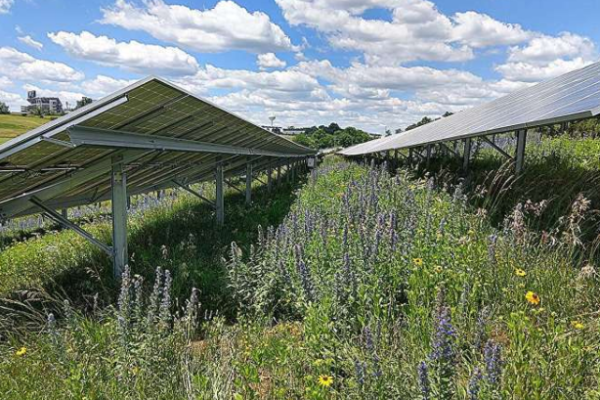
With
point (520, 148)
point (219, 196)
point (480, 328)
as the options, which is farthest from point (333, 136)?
point (480, 328)

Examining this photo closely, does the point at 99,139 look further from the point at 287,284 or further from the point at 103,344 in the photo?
the point at 287,284

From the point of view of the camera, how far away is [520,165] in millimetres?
6898

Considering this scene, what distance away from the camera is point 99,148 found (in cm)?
523

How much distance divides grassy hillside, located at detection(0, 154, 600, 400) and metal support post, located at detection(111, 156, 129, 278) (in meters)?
0.90

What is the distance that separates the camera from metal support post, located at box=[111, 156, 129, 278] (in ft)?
19.7

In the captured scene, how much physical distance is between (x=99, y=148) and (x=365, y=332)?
3.93 metres

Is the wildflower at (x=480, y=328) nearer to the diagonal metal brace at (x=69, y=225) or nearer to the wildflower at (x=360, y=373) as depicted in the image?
the wildflower at (x=360, y=373)

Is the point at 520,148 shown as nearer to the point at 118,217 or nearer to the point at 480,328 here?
the point at 480,328

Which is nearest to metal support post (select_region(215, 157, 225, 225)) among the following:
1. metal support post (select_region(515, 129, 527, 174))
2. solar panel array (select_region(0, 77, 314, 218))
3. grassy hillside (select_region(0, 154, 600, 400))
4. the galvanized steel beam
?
solar panel array (select_region(0, 77, 314, 218))

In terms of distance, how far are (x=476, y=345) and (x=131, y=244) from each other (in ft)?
21.4

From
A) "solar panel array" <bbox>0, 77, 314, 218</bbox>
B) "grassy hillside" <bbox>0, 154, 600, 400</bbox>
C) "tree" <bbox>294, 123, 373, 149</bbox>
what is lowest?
"grassy hillside" <bbox>0, 154, 600, 400</bbox>

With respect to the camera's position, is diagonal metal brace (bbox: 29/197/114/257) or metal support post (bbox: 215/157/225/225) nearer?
diagonal metal brace (bbox: 29/197/114/257)

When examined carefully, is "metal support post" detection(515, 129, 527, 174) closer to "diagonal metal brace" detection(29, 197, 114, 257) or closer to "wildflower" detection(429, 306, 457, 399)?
"wildflower" detection(429, 306, 457, 399)

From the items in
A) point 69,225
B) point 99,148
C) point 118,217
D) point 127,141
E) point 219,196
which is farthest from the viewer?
point 219,196
